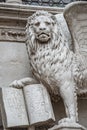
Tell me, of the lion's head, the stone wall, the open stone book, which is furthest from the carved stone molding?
the open stone book

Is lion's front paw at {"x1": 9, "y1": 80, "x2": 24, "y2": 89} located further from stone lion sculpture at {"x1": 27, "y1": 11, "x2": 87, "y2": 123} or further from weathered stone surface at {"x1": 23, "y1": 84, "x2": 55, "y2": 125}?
stone lion sculpture at {"x1": 27, "y1": 11, "x2": 87, "y2": 123}

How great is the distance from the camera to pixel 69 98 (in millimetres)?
6129

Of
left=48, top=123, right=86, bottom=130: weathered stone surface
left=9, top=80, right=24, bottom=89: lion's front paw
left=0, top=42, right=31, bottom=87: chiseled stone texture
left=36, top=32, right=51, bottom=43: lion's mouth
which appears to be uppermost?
left=36, top=32, right=51, bottom=43: lion's mouth

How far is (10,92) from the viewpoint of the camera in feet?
20.2

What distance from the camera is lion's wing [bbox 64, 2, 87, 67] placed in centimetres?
646

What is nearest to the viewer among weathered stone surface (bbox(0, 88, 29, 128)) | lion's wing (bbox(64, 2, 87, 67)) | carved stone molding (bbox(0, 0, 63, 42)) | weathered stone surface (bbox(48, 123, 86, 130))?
weathered stone surface (bbox(48, 123, 86, 130))

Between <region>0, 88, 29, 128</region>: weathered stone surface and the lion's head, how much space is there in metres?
0.59

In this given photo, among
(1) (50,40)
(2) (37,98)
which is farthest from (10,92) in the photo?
(1) (50,40)

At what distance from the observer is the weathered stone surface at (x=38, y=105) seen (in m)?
5.98

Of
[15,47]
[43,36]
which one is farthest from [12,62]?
[43,36]

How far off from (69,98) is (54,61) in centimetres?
43

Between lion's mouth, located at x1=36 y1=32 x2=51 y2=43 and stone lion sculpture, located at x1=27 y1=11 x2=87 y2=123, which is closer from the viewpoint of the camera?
stone lion sculpture, located at x1=27 y1=11 x2=87 y2=123

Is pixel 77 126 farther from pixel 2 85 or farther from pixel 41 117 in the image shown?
pixel 2 85

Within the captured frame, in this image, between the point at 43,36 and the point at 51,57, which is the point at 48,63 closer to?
the point at 51,57
